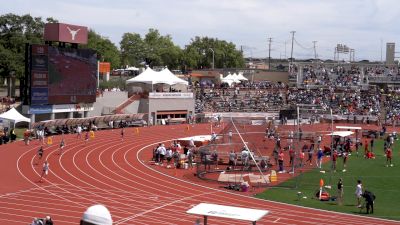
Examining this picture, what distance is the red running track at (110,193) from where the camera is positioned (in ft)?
69.8

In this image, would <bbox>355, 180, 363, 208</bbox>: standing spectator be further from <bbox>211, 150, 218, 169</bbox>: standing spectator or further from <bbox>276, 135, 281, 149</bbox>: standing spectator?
<bbox>276, 135, 281, 149</bbox>: standing spectator

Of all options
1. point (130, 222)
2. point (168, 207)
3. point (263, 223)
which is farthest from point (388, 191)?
point (130, 222)

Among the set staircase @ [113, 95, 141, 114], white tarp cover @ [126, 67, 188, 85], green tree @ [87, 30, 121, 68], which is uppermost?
green tree @ [87, 30, 121, 68]

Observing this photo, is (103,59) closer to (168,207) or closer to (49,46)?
(49,46)

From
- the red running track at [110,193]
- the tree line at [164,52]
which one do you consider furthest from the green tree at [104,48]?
the red running track at [110,193]

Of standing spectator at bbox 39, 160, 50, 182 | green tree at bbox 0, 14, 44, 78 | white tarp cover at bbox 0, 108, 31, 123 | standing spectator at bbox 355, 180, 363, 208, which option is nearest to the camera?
standing spectator at bbox 355, 180, 363, 208

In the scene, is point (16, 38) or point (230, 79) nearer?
point (16, 38)

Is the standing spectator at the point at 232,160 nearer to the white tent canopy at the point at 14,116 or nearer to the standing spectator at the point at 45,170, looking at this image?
the standing spectator at the point at 45,170

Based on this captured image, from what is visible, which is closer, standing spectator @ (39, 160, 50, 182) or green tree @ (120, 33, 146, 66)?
standing spectator @ (39, 160, 50, 182)

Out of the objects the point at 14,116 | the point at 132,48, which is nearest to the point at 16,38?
the point at 14,116

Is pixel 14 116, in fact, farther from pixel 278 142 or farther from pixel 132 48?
pixel 132 48

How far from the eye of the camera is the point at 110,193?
84.0 ft

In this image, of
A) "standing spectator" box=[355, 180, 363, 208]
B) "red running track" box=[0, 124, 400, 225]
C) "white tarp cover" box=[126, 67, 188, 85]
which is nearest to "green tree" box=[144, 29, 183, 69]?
"white tarp cover" box=[126, 67, 188, 85]

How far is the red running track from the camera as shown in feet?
69.8
